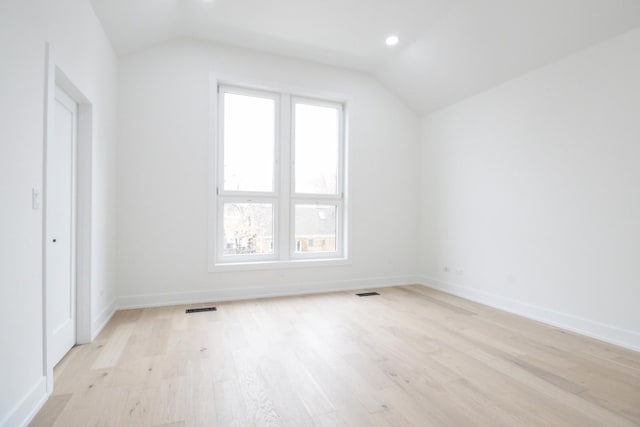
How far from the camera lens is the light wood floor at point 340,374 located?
1.72 metres

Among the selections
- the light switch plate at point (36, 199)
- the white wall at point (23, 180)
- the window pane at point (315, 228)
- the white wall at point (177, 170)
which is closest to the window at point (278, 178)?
the window pane at point (315, 228)

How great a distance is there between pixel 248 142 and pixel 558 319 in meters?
3.91

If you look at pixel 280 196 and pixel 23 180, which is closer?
pixel 23 180

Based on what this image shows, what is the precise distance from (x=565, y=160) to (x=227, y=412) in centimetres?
351

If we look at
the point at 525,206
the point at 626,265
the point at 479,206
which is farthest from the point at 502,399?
the point at 479,206

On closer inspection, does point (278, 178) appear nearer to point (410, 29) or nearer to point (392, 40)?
point (392, 40)

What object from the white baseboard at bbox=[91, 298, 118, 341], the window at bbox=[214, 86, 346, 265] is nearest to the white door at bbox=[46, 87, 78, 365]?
the white baseboard at bbox=[91, 298, 118, 341]

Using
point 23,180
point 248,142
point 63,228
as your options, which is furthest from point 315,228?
point 23,180

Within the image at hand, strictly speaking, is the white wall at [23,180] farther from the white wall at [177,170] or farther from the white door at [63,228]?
the white wall at [177,170]

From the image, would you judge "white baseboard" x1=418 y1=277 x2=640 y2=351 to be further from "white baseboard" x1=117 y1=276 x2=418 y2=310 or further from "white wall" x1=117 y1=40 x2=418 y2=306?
"white wall" x1=117 y1=40 x2=418 y2=306

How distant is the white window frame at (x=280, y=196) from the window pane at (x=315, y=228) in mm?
62

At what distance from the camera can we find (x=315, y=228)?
460cm

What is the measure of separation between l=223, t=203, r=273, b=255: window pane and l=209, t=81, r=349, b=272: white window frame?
0.06 meters

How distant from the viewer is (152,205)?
3.68 m
